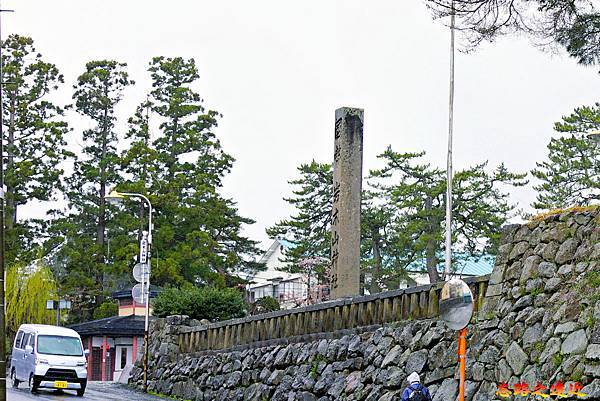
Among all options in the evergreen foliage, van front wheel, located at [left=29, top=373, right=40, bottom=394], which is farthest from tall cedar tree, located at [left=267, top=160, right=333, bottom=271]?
van front wheel, located at [left=29, top=373, right=40, bottom=394]

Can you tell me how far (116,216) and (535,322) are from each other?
4554 centimetres

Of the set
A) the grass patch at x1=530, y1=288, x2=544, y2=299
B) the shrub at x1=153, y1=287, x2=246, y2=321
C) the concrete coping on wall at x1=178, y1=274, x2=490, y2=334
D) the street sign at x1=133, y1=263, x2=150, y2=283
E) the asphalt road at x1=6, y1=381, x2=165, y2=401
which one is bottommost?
the asphalt road at x1=6, y1=381, x2=165, y2=401

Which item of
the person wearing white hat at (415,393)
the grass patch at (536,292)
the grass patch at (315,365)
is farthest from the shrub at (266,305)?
the grass patch at (536,292)

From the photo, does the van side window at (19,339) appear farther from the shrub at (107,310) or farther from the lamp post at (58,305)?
the shrub at (107,310)

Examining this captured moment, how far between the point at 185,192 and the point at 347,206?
1333 inches

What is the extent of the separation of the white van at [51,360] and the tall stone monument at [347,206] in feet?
28.6

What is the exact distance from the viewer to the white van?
96.6 ft

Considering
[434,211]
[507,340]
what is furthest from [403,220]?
[507,340]

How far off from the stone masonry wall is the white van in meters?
7.50

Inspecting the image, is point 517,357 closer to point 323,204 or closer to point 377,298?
point 377,298

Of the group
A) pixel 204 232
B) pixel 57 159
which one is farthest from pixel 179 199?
pixel 57 159

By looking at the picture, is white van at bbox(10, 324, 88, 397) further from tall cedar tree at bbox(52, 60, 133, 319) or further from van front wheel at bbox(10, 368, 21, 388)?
tall cedar tree at bbox(52, 60, 133, 319)

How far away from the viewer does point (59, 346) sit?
30.3 m

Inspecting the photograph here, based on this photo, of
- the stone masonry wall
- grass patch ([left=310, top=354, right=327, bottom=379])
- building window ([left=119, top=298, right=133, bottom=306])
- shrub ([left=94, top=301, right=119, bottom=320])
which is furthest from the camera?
shrub ([left=94, top=301, right=119, bottom=320])
